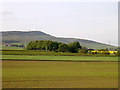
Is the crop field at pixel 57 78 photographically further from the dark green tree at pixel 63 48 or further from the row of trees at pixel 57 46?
the row of trees at pixel 57 46

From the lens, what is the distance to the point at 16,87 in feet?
63.6

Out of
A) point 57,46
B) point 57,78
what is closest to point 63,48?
point 57,46

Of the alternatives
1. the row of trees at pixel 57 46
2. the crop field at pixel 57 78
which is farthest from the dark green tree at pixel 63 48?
the crop field at pixel 57 78

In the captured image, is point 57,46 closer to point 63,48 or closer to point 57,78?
point 63,48

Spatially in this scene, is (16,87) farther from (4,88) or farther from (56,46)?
(56,46)

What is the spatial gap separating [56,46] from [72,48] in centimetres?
1174

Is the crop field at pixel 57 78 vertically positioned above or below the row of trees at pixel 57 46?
below

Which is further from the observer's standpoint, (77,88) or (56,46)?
(56,46)

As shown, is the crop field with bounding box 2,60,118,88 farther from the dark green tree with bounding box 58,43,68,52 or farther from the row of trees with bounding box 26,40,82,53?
the row of trees with bounding box 26,40,82,53

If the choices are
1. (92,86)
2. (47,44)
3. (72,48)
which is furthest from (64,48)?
(92,86)

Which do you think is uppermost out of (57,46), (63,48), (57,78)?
(57,46)

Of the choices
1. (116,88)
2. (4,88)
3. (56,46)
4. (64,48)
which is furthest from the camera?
(56,46)

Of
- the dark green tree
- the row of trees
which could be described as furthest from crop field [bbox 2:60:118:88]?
the row of trees

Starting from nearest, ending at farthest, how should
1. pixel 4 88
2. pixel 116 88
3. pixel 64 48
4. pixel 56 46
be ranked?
pixel 4 88 < pixel 116 88 < pixel 64 48 < pixel 56 46
